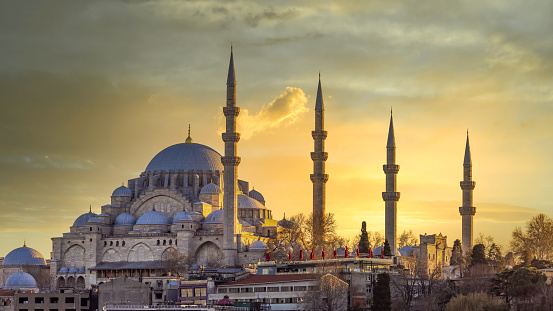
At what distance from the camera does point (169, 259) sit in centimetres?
7544

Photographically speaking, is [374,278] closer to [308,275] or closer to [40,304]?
[308,275]

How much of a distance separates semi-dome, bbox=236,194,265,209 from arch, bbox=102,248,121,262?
1078 centimetres

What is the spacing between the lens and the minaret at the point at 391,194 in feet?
247

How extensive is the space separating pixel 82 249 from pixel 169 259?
9.27 m

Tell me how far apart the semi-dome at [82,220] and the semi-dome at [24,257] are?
5164 millimetres

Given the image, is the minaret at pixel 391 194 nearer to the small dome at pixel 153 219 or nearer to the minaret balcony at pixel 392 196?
the minaret balcony at pixel 392 196

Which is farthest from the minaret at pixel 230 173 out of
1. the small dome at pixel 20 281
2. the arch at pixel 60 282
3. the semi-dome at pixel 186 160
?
the small dome at pixel 20 281

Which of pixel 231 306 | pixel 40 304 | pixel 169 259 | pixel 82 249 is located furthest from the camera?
pixel 82 249

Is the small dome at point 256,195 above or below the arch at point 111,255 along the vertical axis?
above

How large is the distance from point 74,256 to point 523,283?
37205 mm

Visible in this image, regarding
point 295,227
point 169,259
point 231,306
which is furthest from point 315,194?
point 231,306

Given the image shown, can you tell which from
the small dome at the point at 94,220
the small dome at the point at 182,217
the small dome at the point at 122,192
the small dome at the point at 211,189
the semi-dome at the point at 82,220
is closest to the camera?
the small dome at the point at 182,217

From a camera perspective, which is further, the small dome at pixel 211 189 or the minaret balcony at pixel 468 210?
→ the minaret balcony at pixel 468 210

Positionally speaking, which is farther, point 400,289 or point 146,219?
point 146,219
